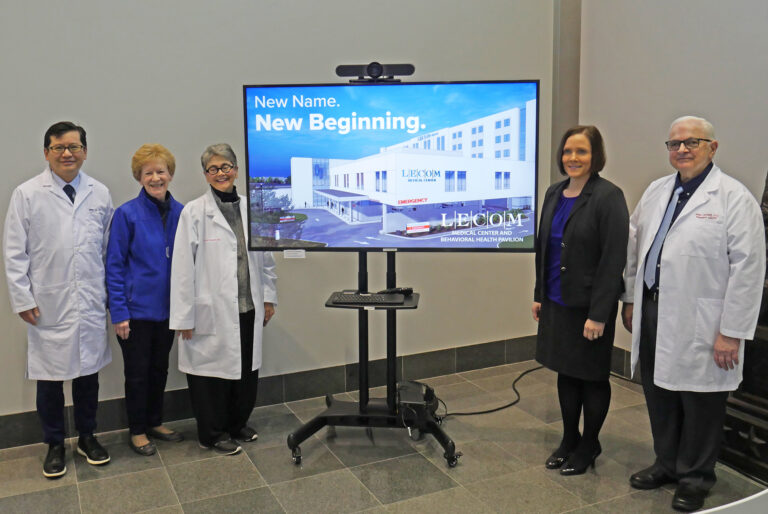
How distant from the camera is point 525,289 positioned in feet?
15.3

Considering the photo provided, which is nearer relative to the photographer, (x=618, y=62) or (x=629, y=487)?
(x=629, y=487)

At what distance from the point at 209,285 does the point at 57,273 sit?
66cm

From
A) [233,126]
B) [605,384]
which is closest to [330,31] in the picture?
[233,126]

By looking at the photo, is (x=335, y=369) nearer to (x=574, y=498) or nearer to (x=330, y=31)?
(x=574, y=498)

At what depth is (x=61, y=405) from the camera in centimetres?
312

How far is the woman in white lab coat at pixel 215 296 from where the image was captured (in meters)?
3.14

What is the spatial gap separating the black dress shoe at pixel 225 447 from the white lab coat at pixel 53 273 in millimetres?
702

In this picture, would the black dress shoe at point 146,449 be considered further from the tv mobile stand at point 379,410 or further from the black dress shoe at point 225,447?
the tv mobile stand at point 379,410

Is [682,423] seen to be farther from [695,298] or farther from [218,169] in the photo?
[218,169]

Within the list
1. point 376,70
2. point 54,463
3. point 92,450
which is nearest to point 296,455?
point 92,450

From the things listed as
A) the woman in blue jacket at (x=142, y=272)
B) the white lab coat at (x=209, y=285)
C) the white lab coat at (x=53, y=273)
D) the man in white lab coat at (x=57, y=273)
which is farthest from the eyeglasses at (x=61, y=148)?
the white lab coat at (x=209, y=285)

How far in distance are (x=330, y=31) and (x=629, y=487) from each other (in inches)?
112

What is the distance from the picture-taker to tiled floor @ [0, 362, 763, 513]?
277 centimetres

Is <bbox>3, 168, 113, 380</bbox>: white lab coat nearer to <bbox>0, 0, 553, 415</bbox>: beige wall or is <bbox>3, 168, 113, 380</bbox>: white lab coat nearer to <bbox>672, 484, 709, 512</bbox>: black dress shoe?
<bbox>0, 0, 553, 415</bbox>: beige wall
